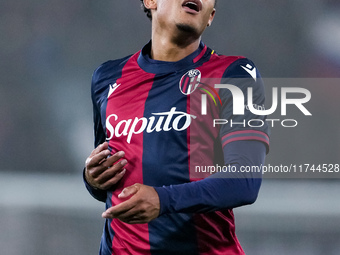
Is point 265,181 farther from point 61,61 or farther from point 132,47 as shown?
point 61,61

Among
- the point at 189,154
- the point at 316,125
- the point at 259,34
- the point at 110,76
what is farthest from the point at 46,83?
the point at 189,154

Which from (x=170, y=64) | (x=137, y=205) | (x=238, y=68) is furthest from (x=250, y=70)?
(x=137, y=205)

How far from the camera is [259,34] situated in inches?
198

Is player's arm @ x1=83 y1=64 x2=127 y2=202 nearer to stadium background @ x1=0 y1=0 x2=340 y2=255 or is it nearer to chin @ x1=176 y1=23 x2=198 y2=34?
chin @ x1=176 y1=23 x2=198 y2=34

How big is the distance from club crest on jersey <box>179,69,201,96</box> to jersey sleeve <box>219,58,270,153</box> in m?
0.10

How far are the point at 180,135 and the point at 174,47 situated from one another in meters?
0.39

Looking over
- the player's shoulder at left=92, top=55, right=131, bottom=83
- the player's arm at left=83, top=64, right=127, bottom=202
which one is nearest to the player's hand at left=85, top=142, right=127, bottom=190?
the player's arm at left=83, top=64, right=127, bottom=202

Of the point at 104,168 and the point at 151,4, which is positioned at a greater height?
the point at 151,4

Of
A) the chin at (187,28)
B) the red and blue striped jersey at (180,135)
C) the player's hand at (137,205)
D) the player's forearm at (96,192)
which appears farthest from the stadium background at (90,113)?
the player's hand at (137,205)

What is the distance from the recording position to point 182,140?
181 centimetres

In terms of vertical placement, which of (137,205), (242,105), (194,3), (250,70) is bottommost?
(137,205)

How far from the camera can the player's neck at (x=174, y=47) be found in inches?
79.1

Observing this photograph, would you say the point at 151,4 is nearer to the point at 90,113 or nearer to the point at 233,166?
the point at 233,166

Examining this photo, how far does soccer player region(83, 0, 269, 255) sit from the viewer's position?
66.1 inches
